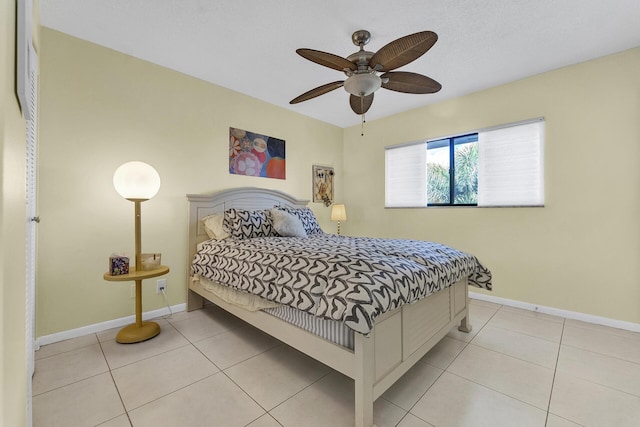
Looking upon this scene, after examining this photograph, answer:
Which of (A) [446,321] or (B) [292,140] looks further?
(B) [292,140]

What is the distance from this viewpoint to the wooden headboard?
274 cm

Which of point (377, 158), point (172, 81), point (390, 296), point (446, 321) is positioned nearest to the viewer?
point (390, 296)

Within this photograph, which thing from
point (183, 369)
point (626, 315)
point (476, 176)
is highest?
point (476, 176)

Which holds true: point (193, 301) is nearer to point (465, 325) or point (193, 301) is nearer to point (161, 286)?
point (161, 286)

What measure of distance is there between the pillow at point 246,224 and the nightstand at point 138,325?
0.68m

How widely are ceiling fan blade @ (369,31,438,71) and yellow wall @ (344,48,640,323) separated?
1.94m

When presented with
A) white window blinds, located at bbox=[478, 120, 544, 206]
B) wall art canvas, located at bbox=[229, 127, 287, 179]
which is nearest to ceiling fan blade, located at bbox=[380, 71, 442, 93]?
white window blinds, located at bbox=[478, 120, 544, 206]

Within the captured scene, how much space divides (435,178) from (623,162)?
5.45ft

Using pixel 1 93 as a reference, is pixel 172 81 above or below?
above

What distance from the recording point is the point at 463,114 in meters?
3.20

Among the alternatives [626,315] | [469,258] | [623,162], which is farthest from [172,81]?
[626,315]

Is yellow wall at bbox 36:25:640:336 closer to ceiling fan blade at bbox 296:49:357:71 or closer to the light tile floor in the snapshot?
the light tile floor

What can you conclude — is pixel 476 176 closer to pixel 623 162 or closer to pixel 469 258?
pixel 623 162

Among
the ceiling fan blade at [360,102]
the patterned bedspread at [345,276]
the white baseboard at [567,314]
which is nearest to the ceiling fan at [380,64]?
the ceiling fan blade at [360,102]
